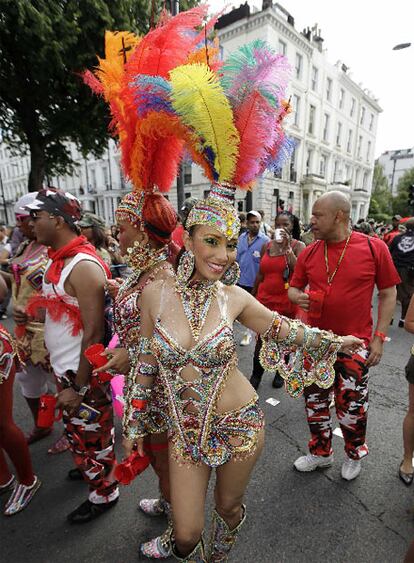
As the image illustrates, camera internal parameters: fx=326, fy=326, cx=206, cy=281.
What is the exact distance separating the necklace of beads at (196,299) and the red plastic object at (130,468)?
697 millimetres

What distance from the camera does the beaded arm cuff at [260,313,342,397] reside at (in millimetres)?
1713

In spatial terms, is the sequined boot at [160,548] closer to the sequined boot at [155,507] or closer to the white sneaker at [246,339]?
the sequined boot at [155,507]

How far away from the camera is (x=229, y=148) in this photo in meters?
1.44

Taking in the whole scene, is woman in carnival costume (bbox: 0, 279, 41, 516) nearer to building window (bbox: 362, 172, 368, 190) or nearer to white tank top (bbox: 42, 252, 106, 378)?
white tank top (bbox: 42, 252, 106, 378)

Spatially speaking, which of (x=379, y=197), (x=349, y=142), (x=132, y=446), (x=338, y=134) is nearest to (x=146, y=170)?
(x=132, y=446)

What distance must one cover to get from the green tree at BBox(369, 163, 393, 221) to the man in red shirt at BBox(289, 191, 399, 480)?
39.7 metres

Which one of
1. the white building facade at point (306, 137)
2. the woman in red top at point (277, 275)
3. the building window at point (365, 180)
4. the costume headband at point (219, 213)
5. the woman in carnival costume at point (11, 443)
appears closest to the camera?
the costume headband at point (219, 213)

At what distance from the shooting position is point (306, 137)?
90.4ft

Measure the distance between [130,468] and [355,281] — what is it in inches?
73.2

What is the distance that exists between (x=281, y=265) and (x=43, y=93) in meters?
8.71

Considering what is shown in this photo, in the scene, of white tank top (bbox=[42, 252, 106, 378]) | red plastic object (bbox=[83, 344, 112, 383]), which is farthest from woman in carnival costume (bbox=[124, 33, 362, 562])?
white tank top (bbox=[42, 252, 106, 378])

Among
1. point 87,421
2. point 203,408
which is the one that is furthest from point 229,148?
point 87,421

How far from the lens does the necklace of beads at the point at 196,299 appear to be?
1.52 metres

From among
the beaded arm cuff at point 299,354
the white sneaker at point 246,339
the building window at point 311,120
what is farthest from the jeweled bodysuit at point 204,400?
the building window at point 311,120
